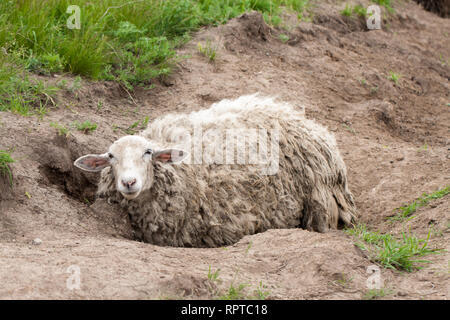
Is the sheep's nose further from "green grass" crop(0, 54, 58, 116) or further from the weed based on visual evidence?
the weed

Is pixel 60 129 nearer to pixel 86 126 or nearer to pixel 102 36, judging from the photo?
pixel 86 126

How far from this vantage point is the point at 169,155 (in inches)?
178

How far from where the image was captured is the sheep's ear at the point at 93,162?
4.48 metres

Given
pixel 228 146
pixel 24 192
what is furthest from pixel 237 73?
pixel 24 192

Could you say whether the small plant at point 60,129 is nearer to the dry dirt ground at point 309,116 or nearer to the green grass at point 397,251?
the dry dirt ground at point 309,116

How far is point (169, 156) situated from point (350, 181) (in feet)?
8.14

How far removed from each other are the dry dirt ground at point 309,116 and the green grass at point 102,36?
8.1 inches

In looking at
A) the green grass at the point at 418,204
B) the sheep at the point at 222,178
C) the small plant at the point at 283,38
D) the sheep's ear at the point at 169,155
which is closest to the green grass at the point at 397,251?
the green grass at the point at 418,204

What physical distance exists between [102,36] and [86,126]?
1.65 metres

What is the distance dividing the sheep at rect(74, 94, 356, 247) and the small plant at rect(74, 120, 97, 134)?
795 millimetres

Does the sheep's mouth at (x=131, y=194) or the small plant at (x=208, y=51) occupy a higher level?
the small plant at (x=208, y=51)

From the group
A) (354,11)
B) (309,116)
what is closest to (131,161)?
(309,116)
